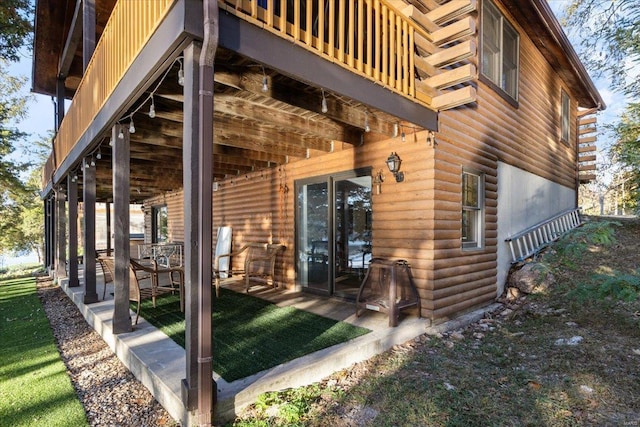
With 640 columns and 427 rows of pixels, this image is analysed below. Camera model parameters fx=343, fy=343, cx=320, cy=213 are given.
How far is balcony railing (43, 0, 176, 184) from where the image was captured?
8.64 feet

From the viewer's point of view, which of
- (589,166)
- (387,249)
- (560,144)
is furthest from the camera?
(589,166)

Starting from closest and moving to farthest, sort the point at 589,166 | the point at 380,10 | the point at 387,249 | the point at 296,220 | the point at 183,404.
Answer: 1. the point at 183,404
2. the point at 380,10
3. the point at 387,249
4. the point at 296,220
5. the point at 589,166

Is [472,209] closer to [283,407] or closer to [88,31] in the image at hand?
[283,407]

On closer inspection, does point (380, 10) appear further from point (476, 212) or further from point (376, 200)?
point (476, 212)

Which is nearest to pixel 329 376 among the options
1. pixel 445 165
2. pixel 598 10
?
pixel 445 165

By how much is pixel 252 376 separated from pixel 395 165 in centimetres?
299

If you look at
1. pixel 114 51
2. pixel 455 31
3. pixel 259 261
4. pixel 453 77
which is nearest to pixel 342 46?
pixel 453 77

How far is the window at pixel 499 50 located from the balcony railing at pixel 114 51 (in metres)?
4.73

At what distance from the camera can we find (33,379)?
309cm

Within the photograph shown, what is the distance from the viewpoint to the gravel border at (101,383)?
2.48 meters

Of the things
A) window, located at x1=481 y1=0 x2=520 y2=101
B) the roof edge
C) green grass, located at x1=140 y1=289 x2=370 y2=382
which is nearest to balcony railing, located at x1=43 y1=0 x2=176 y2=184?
green grass, located at x1=140 y1=289 x2=370 y2=382

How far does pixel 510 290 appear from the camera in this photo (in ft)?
18.7

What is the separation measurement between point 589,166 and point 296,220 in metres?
9.62

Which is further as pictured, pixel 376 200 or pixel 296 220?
pixel 296 220
